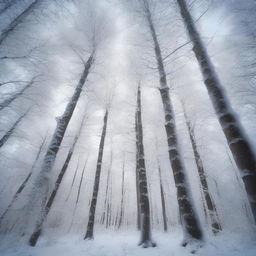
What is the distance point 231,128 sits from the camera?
2.87m

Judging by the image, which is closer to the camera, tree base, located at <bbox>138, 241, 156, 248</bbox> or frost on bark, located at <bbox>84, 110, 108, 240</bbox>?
tree base, located at <bbox>138, 241, 156, 248</bbox>

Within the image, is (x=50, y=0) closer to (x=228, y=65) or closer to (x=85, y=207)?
(x=228, y=65)

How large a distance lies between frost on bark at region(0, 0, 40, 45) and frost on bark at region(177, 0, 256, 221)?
22.4ft

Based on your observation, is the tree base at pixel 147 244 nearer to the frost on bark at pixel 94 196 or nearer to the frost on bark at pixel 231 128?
the frost on bark at pixel 94 196

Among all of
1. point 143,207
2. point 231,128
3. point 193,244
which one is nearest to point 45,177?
point 143,207

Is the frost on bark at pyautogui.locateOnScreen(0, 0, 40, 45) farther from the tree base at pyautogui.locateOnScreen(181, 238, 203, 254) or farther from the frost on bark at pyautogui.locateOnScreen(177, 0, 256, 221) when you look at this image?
the tree base at pyautogui.locateOnScreen(181, 238, 203, 254)

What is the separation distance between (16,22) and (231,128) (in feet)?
27.4

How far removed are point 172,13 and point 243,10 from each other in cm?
262

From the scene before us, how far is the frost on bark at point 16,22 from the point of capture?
18.7 ft

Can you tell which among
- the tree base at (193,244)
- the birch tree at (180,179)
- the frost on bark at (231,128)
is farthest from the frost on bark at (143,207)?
the frost on bark at (231,128)

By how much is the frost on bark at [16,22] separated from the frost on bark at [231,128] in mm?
6831

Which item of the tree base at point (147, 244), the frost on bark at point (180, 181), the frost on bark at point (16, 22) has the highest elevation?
the frost on bark at point (16, 22)

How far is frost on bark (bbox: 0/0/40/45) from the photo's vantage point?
18.7 feet

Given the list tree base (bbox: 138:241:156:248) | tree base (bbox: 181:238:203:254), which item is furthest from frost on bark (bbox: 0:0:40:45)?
tree base (bbox: 138:241:156:248)
